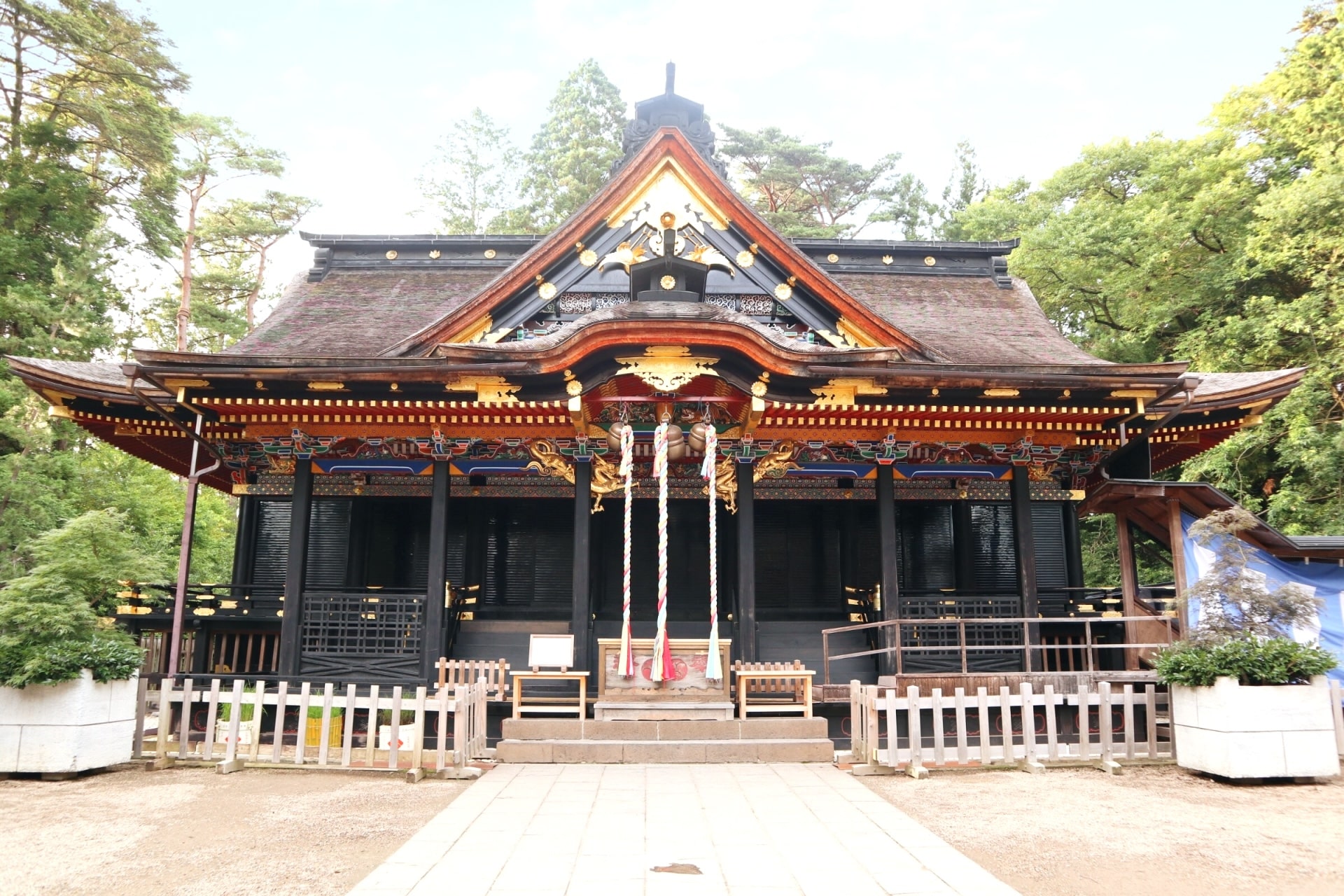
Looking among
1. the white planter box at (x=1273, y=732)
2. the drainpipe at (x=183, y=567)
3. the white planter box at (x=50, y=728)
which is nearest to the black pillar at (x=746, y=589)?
the white planter box at (x=1273, y=732)

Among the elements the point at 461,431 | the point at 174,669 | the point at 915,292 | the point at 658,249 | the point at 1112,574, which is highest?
the point at 915,292

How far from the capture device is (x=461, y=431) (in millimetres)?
11211

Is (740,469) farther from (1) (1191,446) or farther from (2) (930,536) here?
(1) (1191,446)

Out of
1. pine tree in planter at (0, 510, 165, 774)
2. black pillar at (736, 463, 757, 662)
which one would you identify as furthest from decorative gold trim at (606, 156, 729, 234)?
pine tree in planter at (0, 510, 165, 774)

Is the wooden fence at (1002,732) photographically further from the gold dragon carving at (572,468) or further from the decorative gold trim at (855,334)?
the decorative gold trim at (855,334)

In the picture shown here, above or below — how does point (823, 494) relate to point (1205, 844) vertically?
above

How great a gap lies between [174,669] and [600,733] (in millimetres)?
5204

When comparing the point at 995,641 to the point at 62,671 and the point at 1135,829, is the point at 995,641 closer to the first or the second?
the point at 1135,829

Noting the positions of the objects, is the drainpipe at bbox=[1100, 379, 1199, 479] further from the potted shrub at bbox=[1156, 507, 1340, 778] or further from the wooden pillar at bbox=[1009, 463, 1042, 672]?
the potted shrub at bbox=[1156, 507, 1340, 778]

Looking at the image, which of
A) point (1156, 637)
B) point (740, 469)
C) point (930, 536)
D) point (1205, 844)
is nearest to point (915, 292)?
point (930, 536)

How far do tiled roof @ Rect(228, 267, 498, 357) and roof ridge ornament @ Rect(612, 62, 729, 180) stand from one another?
313 cm

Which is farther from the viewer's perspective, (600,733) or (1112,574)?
(1112,574)

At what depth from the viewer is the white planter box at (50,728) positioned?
7.46 metres

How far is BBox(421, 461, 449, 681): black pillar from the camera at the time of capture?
10398 mm
